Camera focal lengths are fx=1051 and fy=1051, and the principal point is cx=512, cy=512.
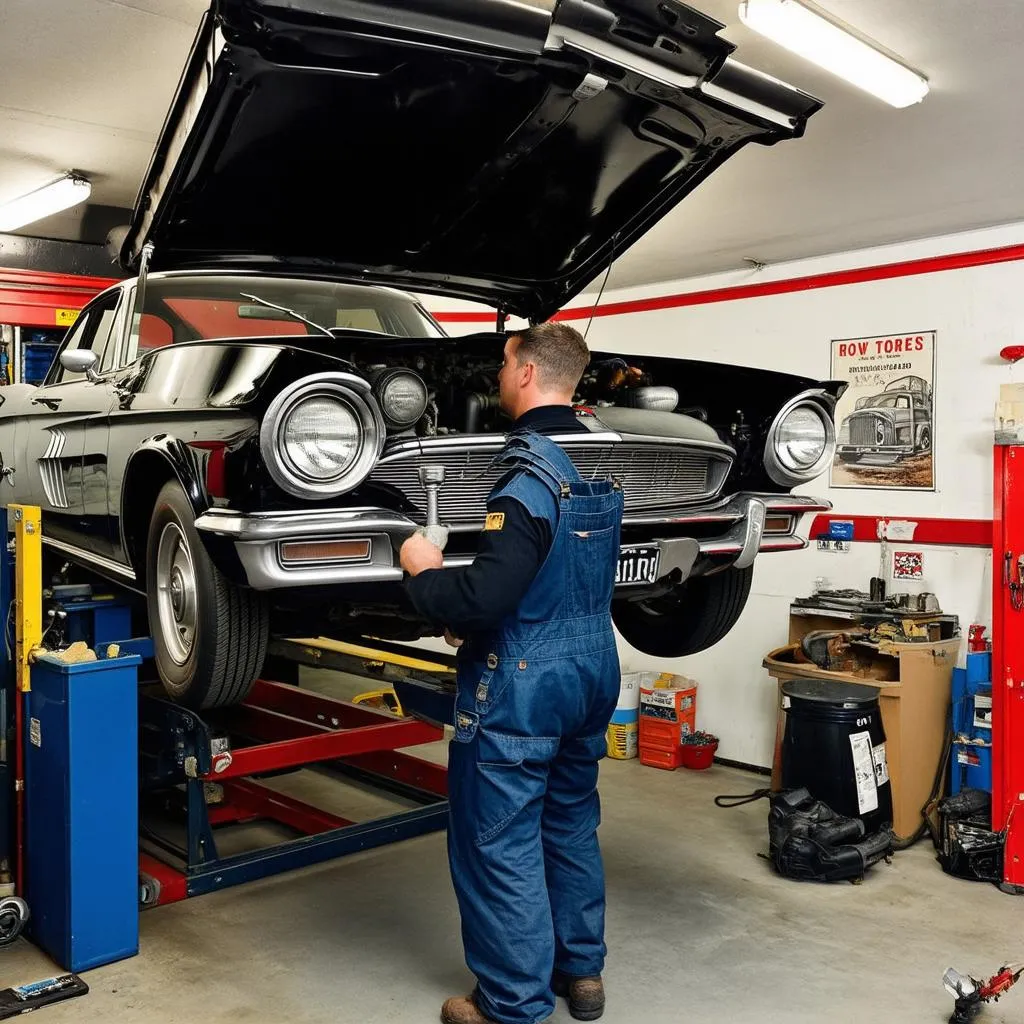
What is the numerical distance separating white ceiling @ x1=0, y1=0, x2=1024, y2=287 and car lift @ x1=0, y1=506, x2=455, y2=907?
1.43 metres

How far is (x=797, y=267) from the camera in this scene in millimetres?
5070

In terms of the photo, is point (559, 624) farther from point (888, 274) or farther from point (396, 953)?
point (888, 274)

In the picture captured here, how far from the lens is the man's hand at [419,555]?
216cm

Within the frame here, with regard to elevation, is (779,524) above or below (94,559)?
above

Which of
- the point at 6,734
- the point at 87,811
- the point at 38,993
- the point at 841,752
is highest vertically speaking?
the point at 6,734

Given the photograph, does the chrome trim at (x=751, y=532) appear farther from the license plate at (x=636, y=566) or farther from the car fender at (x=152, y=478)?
the car fender at (x=152, y=478)

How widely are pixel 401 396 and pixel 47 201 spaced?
337 cm

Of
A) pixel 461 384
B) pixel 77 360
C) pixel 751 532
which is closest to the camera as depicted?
pixel 461 384

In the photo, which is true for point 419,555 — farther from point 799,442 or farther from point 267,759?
point 799,442

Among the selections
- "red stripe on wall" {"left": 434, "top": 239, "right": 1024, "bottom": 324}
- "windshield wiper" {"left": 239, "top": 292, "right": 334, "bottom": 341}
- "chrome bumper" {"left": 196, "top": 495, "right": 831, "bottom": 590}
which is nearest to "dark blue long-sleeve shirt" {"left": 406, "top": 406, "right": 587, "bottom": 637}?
"chrome bumper" {"left": 196, "top": 495, "right": 831, "bottom": 590}

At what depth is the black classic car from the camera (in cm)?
221

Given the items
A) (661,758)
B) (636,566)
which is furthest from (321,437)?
(661,758)

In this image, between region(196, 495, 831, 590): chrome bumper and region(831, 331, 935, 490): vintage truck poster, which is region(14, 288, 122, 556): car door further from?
region(831, 331, 935, 490): vintage truck poster

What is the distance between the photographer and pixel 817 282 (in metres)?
4.98
